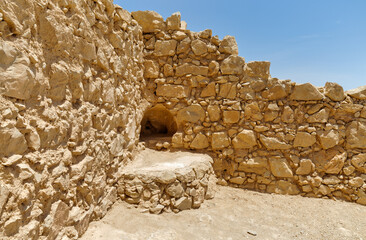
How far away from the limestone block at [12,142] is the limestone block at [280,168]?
4.24 metres

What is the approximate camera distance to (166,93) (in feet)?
15.0

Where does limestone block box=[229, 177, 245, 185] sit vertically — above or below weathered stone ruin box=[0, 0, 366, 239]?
below

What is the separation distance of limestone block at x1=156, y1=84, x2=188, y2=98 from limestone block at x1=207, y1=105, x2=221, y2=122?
2.03 ft

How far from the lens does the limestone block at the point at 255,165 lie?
434cm

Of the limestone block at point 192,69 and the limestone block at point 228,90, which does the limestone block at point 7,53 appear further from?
the limestone block at point 228,90

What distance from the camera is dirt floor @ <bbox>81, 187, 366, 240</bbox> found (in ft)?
8.78

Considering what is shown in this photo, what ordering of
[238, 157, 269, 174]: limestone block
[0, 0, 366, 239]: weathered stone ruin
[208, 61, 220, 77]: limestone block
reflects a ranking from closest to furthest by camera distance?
[0, 0, 366, 239]: weathered stone ruin < [238, 157, 269, 174]: limestone block < [208, 61, 220, 77]: limestone block

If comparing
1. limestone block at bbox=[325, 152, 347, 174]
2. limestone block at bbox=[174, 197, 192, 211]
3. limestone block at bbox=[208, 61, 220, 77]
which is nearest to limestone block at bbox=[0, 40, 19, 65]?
limestone block at bbox=[174, 197, 192, 211]

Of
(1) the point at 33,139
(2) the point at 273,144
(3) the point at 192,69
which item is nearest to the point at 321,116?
(2) the point at 273,144

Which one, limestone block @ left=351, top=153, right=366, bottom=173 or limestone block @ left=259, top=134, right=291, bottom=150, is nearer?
limestone block @ left=351, top=153, right=366, bottom=173

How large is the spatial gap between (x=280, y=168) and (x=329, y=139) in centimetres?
115

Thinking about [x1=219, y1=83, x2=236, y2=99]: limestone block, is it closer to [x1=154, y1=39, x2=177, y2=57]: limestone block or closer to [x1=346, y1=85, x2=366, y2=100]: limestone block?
[x1=154, y1=39, x2=177, y2=57]: limestone block

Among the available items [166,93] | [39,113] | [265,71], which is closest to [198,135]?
[166,93]

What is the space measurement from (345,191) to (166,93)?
4301mm
